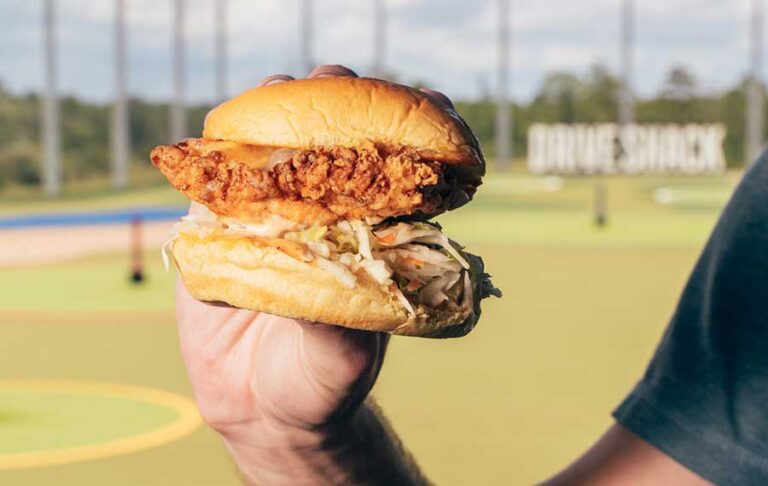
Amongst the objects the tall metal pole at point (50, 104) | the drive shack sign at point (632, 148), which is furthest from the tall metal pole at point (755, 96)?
the tall metal pole at point (50, 104)

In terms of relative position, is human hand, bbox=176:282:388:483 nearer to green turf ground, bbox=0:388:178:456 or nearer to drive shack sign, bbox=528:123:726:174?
green turf ground, bbox=0:388:178:456

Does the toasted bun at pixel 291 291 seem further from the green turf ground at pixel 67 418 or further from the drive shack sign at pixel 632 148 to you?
the drive shack sign at pixel 632 148

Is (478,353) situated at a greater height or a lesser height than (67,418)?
lesser

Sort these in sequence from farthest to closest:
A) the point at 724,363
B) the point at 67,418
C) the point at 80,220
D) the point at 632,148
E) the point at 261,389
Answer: the point at 632,148 < the point at 80,220 < the point at 67,418 < the point at 724,363 < the point at 261,389

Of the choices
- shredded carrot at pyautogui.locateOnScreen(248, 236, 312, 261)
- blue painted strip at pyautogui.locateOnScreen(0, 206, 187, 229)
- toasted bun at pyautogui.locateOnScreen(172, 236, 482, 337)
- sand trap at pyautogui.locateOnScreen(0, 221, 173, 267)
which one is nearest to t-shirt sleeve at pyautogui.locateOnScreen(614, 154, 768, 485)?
toasted bun at pyautogui.locateOnScreen(172, 236, 482, 337)

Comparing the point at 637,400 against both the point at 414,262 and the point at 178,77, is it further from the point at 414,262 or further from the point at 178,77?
the point at 178,77

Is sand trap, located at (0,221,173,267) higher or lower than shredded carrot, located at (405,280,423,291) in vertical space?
lower

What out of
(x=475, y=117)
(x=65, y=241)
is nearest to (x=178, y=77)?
(x=475, y=117)
